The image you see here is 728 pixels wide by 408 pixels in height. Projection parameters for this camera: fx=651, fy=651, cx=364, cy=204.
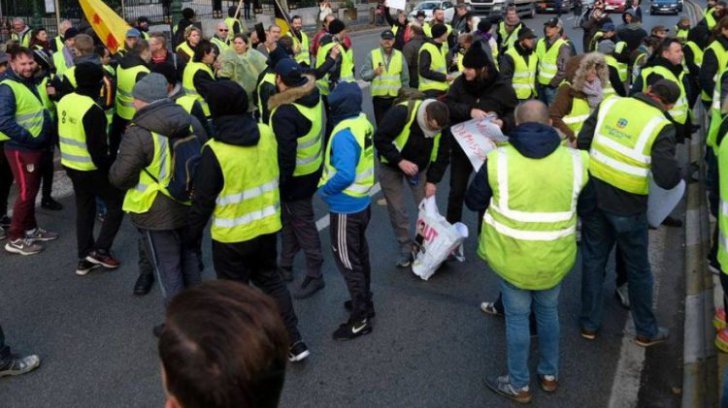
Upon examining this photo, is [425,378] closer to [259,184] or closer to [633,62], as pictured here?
[259,184]

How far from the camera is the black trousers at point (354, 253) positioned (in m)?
4.55

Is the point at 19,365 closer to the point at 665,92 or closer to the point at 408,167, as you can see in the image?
the point at 408,167

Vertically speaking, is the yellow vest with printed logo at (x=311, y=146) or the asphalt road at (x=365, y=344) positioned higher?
the yellow vest with printed logo at (x=311, y=146)

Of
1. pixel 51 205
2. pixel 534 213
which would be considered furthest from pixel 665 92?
pixel 51 205

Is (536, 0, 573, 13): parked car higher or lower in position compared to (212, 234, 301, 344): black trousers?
higher

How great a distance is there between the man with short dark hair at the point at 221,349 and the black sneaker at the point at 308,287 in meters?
3.82

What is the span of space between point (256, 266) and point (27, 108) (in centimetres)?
314

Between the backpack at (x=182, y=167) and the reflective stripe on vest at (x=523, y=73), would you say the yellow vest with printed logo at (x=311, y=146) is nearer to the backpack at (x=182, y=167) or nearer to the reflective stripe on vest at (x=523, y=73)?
the backpack at (x=182, y=167)

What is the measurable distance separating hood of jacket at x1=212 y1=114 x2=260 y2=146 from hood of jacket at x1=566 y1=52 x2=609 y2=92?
3.21m

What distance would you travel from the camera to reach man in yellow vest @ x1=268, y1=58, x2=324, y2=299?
4.66 metres

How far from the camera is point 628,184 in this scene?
421cm

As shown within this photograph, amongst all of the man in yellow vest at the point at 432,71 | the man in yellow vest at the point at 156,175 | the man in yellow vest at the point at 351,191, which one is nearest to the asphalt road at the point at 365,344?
the man in yellow vest at the point at 351,191

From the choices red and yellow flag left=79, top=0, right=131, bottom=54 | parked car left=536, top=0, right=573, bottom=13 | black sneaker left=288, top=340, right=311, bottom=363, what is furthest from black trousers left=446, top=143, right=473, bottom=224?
parked car left=536, top=0, right=573, bottom=13

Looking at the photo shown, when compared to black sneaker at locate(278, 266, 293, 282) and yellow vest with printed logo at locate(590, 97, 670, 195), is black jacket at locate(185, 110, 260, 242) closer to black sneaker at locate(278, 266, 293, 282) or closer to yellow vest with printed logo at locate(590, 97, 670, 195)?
black sneaker at locate(278, 266, 293, 282)
